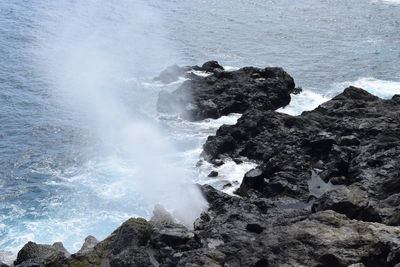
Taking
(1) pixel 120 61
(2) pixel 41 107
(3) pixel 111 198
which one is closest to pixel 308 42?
(1) pixel 120 61

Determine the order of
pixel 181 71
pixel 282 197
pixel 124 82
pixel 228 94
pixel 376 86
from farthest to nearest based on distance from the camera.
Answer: pixel 181 71
pixel 124 82
pixel 376 86
pixel 228 94
pixel 282 197

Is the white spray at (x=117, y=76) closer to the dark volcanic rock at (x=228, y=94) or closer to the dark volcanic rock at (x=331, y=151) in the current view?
the dark volcanic rock at (x=228, y=94)

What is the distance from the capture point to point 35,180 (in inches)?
1479

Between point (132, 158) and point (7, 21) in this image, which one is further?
point (7, 21)

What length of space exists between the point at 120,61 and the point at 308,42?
2806 centimetres

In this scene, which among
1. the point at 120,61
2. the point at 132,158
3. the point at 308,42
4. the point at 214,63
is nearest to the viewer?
the point at 132,158

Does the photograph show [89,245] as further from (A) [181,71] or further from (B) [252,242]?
(A) [181,71]

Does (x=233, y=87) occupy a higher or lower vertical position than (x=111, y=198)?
higher

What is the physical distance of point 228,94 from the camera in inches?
1927

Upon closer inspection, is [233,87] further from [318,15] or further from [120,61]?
[318,15]

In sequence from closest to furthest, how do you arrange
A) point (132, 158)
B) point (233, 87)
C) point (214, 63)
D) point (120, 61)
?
1. point (132, 158)
2. point (233, 87)
3. point (214, 63)
4. point (120, 61)

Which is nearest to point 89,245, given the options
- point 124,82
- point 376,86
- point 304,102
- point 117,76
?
point 304,102

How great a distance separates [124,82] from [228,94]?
1495 cm

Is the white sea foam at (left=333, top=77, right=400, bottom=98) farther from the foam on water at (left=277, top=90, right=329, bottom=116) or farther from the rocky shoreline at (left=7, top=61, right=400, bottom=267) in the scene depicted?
the rocky shoreline at (left=7, top=61, right=400, bottom=267)
